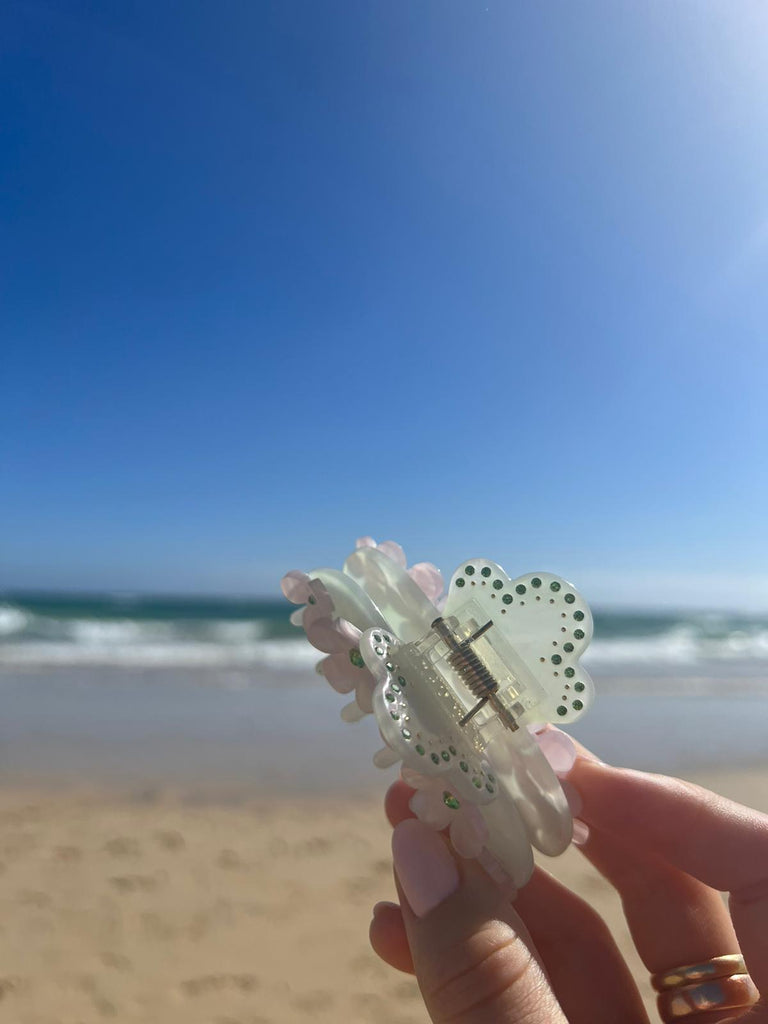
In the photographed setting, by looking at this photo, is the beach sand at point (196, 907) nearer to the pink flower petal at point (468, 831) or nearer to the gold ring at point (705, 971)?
the gold ring at point (705, 971)

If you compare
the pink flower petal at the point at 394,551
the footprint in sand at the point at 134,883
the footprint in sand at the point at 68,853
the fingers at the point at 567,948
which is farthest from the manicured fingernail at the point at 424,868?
the footprint in sand at the point at 68,853

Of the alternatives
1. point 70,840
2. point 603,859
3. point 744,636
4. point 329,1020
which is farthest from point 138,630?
point 744,636

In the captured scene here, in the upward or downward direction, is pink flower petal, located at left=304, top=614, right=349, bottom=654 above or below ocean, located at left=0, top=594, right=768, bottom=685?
below

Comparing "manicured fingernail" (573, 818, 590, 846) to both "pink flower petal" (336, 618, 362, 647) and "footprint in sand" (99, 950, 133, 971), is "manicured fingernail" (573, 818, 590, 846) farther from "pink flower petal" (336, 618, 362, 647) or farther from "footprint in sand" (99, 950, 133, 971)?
"footprint in sand" (99, 950, 133, 971)

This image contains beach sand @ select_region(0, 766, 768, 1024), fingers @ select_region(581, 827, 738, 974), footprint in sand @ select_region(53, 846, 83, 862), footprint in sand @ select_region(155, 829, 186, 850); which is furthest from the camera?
footprint in sand @ select_region(155, 829, 186, 850)

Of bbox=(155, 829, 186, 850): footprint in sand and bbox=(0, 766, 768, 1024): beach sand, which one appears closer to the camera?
bbox=(0, 766, 768, 1024): beach sand

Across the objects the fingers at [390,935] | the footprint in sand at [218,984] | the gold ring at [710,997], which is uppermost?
the fingers at [390,935]

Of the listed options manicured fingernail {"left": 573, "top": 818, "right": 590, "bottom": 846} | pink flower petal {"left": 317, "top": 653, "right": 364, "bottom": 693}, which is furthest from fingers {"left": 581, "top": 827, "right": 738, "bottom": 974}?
pink flower petal {"left": 317, "top": 653, "right": 364, "bottom": 693}
